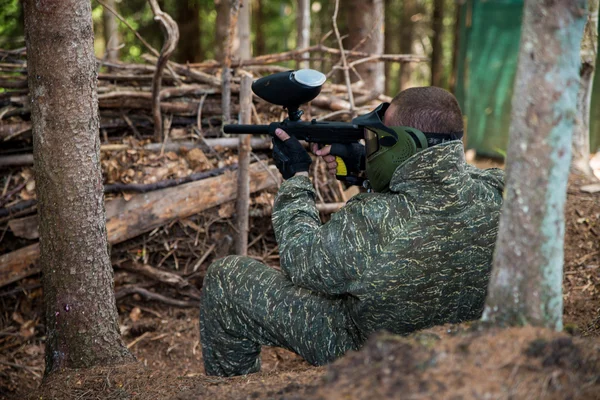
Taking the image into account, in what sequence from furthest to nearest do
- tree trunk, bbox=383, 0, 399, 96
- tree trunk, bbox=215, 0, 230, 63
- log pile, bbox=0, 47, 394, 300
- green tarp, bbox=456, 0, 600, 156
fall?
tree trunk, bbox=383, 0, 399, 96 < green tarp, bbox=456, 0, 600, 156 < tree trunk, bbox=215, 0, 230, 63 < log pile, bbox=0, 47, 394, 300

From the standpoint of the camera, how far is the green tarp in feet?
28.5

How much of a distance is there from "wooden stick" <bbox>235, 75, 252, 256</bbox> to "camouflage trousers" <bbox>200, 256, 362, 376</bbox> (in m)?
1.42

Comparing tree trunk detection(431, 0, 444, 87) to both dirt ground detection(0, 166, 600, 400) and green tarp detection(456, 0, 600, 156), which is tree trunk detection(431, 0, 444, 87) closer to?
green tarp detection(456, 0, 600, 156)

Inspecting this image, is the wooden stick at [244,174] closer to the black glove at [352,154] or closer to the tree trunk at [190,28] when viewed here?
the black glove at [352,154]

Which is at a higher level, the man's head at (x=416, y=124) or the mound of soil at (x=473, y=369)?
the man's head at (x=416, y=124)

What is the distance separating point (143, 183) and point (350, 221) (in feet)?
7.84

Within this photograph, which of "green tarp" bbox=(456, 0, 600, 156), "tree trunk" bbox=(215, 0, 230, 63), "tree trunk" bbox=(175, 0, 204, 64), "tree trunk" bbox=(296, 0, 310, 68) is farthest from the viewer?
"tree trunk" bbox=(175, 0, 204, 64)

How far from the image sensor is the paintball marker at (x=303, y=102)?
2.91 metres

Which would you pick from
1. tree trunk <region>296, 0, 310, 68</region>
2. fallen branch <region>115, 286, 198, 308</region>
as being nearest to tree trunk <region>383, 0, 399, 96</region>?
tree trunk <region>296, 0, 310, 68</region>

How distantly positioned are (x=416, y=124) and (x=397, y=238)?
1.66 ft

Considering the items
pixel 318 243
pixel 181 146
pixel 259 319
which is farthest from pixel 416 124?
pixel 181 146

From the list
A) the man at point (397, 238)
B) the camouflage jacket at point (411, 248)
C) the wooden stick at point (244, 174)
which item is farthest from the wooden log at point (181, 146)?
the camouflage jacket at point (411, 248)

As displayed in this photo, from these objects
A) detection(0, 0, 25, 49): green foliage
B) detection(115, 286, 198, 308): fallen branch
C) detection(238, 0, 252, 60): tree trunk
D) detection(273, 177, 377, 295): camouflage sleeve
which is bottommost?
detection(115, 286, 198, 308): fallen branch

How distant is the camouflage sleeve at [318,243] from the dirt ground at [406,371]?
0.41 meters
